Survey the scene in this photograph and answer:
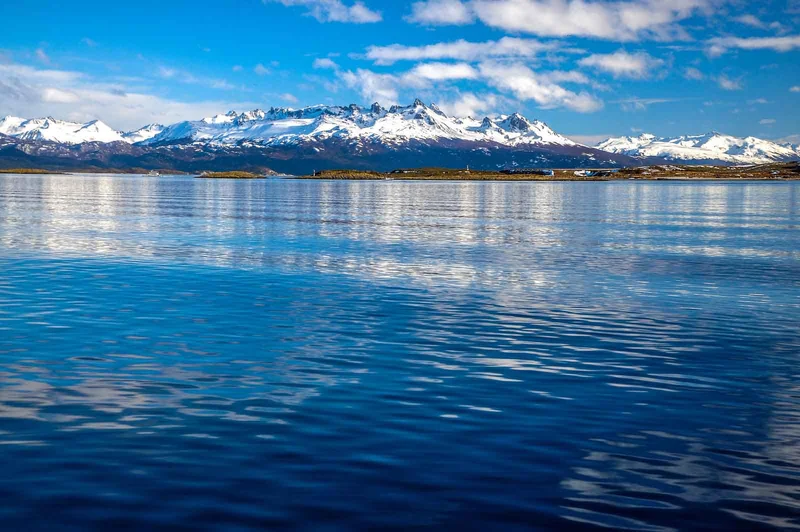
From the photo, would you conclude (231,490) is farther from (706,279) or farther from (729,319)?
(706,279)

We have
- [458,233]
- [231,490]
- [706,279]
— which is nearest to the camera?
[231,490]

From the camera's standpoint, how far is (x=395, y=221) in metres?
96.3

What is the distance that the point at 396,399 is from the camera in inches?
799

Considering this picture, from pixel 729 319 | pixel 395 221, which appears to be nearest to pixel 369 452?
pixel 729 319

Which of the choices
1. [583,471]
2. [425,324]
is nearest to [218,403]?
[583,471]

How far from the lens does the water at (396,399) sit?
13844 mm

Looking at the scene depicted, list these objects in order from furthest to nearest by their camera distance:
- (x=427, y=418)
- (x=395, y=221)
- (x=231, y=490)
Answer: (x=395, y=221)
(x=427, y=418)
(x=231, y=490)

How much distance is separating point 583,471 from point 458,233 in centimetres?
6295

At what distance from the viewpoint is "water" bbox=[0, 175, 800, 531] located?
13844 mm

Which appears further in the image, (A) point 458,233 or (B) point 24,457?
(A) point 458,233

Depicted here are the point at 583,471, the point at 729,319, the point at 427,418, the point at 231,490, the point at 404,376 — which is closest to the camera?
the point at 231,490

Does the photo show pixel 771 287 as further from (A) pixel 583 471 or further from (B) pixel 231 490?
(B) pixel 231 490

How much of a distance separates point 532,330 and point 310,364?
10.3 metres

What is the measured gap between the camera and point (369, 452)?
1633 centimetres
